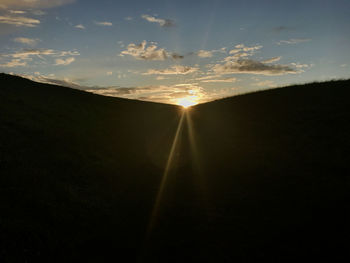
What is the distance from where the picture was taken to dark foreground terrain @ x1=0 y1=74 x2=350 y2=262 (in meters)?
7.69

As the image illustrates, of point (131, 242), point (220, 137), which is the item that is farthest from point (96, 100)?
point (131, 242)

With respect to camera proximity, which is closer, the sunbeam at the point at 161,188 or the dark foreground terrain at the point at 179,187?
the dark foreground terrain at the point at 179,187

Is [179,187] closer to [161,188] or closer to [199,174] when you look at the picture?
[161,188]

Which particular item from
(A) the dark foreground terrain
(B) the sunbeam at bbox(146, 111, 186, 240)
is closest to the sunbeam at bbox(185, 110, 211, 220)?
(A) the dark foreground terrain

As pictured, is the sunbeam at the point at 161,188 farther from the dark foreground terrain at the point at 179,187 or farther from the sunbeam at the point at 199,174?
the sunbeam at the point at 199,174

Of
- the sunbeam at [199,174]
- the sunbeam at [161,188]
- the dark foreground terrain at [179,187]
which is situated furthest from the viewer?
the sunbeam at [199,174]

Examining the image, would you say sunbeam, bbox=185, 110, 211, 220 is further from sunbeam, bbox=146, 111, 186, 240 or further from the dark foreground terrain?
sunbeam, bbox=146, 111, 186, 240

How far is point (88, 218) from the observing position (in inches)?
370

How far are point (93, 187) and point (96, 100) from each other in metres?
22.5

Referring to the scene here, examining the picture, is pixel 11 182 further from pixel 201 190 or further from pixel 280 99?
pixel 280 99

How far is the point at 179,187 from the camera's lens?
41.2 feet

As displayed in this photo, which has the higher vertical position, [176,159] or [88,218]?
[176,159]

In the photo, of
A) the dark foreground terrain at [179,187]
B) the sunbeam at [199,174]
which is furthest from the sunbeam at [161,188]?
the sunbeam at [199,174]

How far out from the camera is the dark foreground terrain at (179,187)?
25.2 feet
